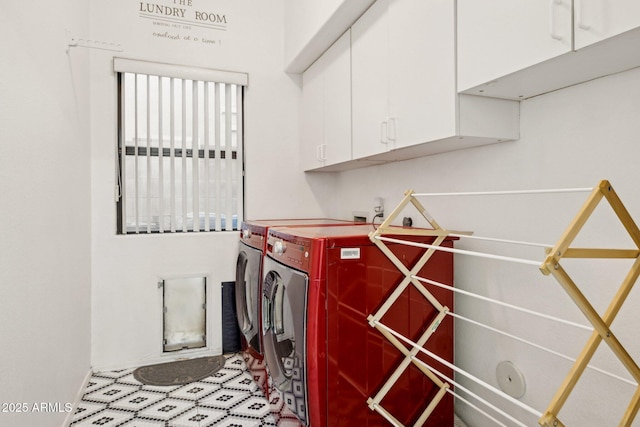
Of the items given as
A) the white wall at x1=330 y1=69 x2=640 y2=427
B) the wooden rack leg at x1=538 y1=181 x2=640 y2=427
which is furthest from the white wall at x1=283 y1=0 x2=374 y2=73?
the wooden rack leg at x1=538 y1=181 x2=640 y2=427

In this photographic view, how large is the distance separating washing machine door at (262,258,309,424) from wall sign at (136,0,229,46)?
6.15 ft

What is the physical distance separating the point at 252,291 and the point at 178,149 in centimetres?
127

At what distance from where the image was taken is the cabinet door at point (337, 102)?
2275mm

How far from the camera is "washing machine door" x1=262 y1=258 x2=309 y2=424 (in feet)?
5.00

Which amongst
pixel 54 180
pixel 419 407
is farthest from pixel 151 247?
pixel 419 407

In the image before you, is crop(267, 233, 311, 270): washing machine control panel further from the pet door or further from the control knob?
the pet door

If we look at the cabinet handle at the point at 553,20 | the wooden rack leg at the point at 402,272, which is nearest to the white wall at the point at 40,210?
the wooden rack leg at the point at 402,272

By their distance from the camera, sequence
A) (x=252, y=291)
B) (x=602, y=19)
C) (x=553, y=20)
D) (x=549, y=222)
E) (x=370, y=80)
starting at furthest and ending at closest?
(x=252, y=291)
(x=370, y=80)
(x=549, y=222)
(x=553, y=20)
(x=602, y=19)

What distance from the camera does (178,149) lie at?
281 centimetres

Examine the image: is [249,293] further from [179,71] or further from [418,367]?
[179,71]

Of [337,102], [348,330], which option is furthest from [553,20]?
[337,102]

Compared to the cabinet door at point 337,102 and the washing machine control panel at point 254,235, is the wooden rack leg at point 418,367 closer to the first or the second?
the washing machine control panel at point 254,235

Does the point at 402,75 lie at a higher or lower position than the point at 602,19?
higher

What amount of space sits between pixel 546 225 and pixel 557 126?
37cm
